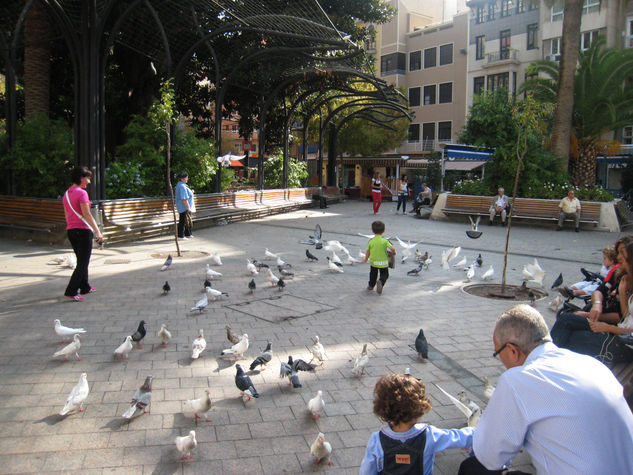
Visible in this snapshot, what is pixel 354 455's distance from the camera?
355 cm

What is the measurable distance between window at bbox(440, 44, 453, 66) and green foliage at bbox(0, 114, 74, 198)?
1616 inches

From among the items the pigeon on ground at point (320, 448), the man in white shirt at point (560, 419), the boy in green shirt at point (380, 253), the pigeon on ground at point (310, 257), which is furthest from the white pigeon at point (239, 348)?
the pigeon on ground at point (310, 257)

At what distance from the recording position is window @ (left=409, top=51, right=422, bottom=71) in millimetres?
49603

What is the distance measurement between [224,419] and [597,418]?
2.80m

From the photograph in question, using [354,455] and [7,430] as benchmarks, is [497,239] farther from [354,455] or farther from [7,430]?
[7,430]

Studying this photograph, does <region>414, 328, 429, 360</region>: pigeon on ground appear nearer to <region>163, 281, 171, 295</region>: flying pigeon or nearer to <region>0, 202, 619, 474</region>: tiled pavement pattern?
<region>0, 202, 619, 474</region>: tiled pavement pattern

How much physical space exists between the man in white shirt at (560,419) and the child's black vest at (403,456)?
40 centimetres

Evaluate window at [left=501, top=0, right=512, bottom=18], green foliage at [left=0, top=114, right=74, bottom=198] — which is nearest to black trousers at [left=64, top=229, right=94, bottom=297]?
green foliage at [left=0, top=114, right=74, bottom=198]

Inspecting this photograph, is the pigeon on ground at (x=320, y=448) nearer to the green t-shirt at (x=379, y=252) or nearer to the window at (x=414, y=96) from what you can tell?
the green t-shirt at (x=379, y=252)

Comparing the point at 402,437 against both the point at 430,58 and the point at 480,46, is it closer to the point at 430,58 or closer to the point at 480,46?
the point at 480,46

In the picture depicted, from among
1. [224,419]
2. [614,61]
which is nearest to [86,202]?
[224,419]

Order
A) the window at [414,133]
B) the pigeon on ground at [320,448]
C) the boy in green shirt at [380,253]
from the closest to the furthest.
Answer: the pigeon on ground at [320,448], the boy in green shirt at [380,253], the window at [414,133]

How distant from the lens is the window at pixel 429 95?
48.8 metres

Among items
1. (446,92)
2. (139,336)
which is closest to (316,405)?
(139,336)
